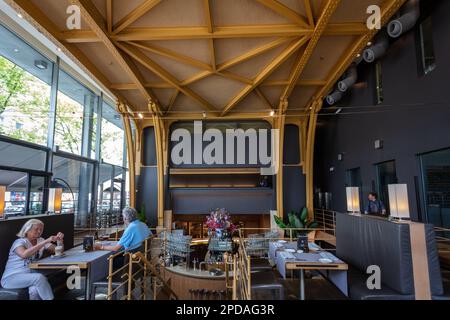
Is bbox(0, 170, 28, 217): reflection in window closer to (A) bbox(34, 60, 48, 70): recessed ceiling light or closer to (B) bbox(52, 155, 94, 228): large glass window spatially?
(B) bbox(52, 155, 94, 228): large glass window

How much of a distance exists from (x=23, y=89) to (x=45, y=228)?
4.12 metres

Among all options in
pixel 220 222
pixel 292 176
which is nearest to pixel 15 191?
pixel 220 222

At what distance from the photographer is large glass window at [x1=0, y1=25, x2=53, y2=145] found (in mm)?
5545

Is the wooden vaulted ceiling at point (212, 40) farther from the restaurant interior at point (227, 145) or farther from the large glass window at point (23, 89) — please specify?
the large glass window at point (23, 89)

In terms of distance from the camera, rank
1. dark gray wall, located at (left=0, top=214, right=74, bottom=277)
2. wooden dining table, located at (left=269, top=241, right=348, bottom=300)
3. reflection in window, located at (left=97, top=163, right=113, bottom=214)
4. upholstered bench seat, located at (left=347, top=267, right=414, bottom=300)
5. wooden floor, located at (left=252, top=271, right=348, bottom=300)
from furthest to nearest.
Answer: reflection in window, located at (left=97, top=163, right=113, bottom=214) < wooden floor, located at (left=252, top=271, right=348, bottom=300) < dark gray wall, located at (left=0, top=214, right=74, bottom=277) < wooden dining table, located at (left=269, top=241, right=348, bottom=300) < upholstered bench seat, located at (left=347, top=267, right=414, bottom=300)

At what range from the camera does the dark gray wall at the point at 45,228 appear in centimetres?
322

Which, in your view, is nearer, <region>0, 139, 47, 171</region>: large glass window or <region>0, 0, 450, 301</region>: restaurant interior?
<region>0, 0, 450, 301</region>: restaurant interior

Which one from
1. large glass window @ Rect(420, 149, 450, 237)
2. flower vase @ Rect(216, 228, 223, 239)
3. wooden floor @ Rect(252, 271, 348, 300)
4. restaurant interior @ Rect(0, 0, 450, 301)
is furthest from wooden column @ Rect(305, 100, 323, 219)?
wooden floor @ Rect(252, 271, 348, 300)

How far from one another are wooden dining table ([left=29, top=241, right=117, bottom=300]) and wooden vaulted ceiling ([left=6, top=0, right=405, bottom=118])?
12.0ft

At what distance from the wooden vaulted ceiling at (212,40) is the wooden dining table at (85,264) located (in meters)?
3.67

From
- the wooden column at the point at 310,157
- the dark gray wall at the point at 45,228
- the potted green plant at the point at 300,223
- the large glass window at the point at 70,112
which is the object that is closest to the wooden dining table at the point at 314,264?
the dark gray wall at the point at 45,228

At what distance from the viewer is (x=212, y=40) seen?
16.8ft

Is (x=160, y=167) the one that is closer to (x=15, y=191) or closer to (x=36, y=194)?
(x=36, y=194)

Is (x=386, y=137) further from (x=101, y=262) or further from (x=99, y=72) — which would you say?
(x=99, y=72)
